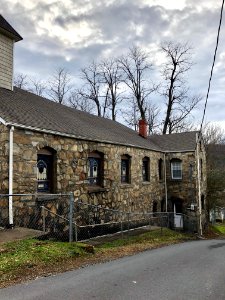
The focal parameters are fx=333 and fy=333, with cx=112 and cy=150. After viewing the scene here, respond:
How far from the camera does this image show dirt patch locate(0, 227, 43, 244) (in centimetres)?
847

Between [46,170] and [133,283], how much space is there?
22.1 ft

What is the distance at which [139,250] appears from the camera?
10.7 meters

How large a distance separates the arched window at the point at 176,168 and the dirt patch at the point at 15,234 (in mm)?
15775

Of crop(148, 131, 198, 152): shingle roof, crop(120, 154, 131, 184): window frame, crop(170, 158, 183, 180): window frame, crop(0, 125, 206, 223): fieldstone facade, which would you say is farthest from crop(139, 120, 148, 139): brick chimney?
crop(120, 154, 131, 184): window frame

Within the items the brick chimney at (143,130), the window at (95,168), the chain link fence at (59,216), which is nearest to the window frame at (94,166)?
the window at (95,168)

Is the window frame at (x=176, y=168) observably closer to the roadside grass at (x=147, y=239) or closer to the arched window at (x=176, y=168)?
the arched window at (x=176, y=168)

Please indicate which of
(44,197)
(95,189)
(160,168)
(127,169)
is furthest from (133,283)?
(160,168)

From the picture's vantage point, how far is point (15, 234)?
8.97 metres

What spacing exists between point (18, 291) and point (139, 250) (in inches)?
229

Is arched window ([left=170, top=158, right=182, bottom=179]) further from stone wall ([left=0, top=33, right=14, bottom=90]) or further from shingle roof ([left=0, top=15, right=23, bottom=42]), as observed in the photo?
shingle roof ([left=0, top=15, right=23, bottom=42])

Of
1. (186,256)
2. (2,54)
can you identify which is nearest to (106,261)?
(186,256)

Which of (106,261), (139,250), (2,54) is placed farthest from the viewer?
(2,54)

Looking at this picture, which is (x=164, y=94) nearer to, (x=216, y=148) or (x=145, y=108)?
(x=145, y=108)

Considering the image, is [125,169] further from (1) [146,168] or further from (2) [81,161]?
(2) [81,161]
